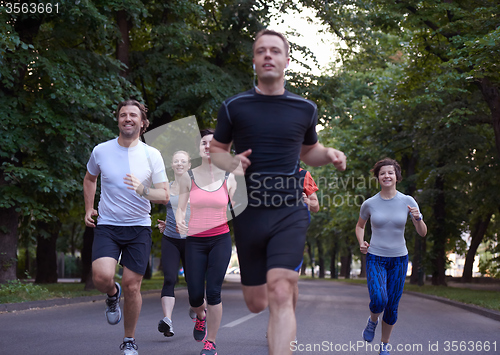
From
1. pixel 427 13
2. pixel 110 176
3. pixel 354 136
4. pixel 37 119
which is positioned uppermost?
pixel 427 13

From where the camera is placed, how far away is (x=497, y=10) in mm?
15406

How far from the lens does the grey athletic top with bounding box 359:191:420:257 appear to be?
21.9 ft

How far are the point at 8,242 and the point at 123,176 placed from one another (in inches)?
437

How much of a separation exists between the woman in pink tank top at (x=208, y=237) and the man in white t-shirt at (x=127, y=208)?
47 cm

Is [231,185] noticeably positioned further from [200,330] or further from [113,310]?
[113,310]

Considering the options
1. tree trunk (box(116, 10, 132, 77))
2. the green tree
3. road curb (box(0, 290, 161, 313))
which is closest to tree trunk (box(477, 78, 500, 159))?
the green tree

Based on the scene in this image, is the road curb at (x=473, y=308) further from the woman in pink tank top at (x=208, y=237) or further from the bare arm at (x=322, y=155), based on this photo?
the bare arm at (x=322, y=155)

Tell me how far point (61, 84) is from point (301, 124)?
11.4m

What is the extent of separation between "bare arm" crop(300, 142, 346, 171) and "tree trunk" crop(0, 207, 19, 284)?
12.5 m

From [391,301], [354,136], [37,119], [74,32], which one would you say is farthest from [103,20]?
[354,136]

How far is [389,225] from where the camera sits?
6.74 meters

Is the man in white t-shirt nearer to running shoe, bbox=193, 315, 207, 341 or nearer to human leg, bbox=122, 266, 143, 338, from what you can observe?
human leg, bbox=122, 266, 143, 338

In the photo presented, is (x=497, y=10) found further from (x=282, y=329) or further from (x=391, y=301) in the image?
(x=282, y=329)

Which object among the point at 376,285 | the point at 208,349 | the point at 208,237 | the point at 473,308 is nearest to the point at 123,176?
the point at 208,237
